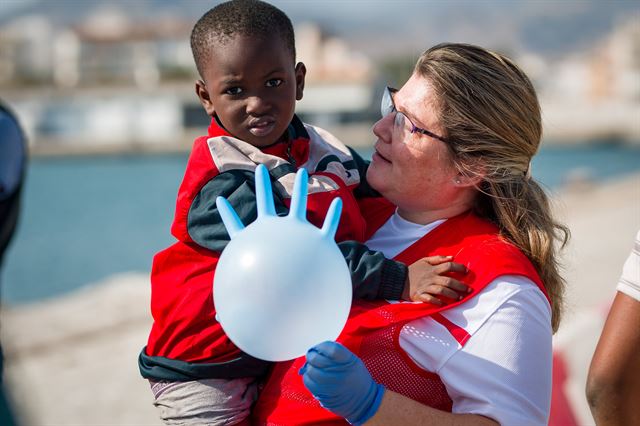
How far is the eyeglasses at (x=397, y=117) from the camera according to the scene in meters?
2.07

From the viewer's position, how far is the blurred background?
6877 mm

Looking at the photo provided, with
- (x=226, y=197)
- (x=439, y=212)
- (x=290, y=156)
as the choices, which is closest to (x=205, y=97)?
(x=290, y=156)

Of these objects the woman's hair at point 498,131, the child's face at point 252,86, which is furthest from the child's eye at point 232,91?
the woman's hair at point 498,131

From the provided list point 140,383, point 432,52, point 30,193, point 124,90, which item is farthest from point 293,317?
point 124,90

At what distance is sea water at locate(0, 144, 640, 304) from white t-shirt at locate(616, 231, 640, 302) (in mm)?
15678

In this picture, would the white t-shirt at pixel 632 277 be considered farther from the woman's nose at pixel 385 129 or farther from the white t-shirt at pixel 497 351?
the woman's nose at pixel 385 129

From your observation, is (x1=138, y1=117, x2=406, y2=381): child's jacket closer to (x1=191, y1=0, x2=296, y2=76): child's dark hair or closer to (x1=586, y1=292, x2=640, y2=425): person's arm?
(x1=191, y1=0, x2=296, y2=76): child's dark hair

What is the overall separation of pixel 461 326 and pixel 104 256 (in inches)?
1177

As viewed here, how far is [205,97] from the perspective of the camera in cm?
226

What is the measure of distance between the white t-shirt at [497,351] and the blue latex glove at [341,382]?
212 mm

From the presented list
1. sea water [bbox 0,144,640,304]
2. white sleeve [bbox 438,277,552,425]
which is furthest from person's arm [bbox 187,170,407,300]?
sea water [bbox 0,144,640,304]

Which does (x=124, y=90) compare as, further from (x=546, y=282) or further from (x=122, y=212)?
(x=546, y=282)

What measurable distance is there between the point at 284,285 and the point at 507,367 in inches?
23.5

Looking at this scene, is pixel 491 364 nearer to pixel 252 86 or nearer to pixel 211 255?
pixel 211 255
